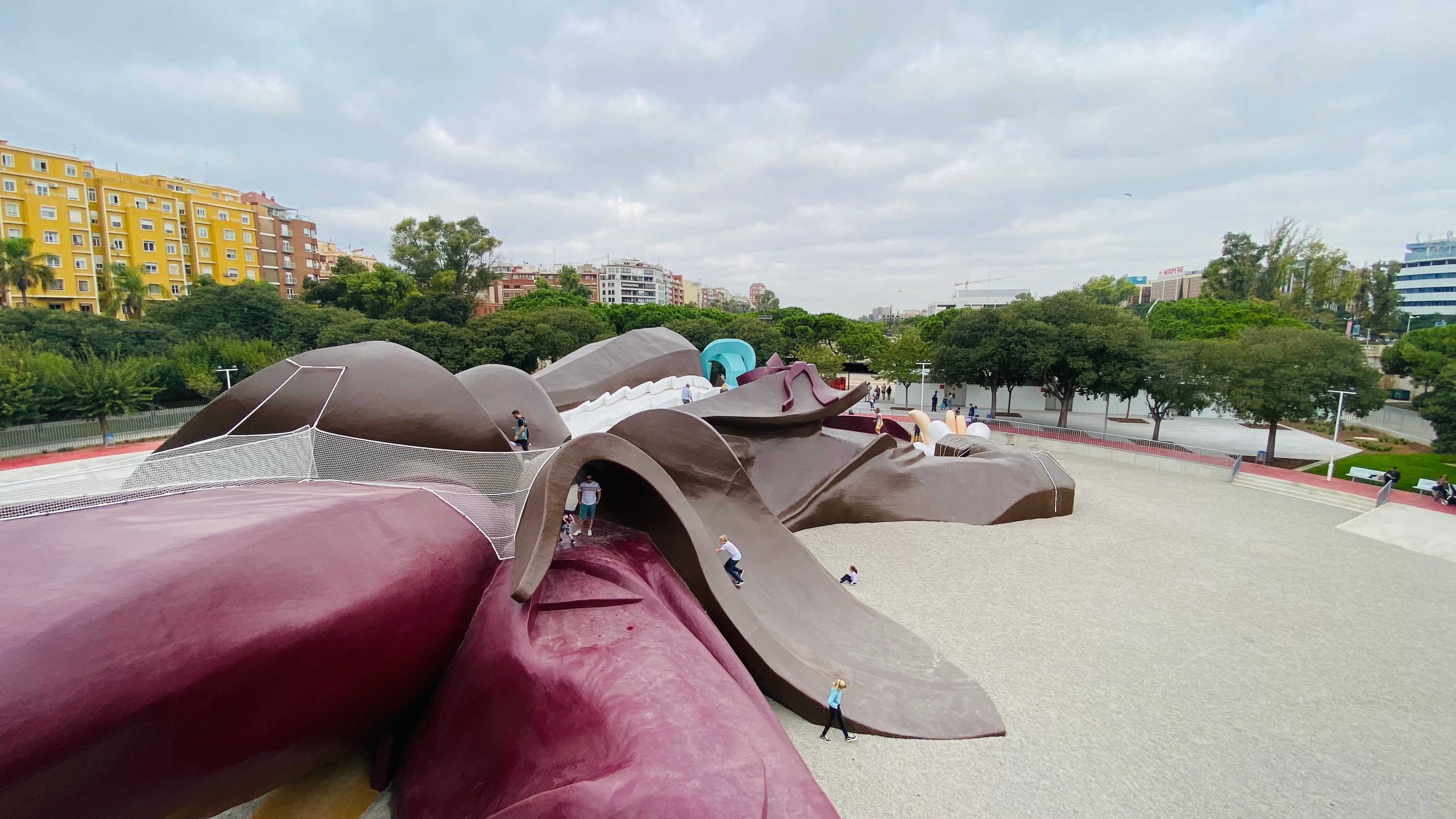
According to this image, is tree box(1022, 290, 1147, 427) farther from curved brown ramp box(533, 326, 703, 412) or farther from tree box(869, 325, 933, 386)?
curved brown ramp box(533, 326, 703, 412)

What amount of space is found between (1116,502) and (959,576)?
28.4 ft

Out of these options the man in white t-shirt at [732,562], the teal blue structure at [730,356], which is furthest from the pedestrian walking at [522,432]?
the teal blue structure at [730,356]

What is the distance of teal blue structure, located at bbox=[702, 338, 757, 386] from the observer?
28895 mm

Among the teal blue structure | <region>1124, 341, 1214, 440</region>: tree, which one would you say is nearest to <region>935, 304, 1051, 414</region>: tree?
<region>1124, 341, 1214, 440</region>: tree

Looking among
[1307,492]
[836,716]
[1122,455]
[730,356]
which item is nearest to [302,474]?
[836,716]

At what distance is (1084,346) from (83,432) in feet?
135

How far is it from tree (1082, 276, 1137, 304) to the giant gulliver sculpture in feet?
289

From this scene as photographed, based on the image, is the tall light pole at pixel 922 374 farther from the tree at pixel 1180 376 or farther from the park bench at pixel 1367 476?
the park bench at pixel 1367 476

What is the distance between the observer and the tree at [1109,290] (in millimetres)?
85938

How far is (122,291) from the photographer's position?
147 feet

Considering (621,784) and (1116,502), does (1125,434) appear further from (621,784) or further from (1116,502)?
(621,784)

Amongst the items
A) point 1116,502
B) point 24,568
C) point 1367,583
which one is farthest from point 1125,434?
point 24,568

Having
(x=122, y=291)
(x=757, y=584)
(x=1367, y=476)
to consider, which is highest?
(x=122, y=291)

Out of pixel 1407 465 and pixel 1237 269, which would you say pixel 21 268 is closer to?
pixel 1407 465
